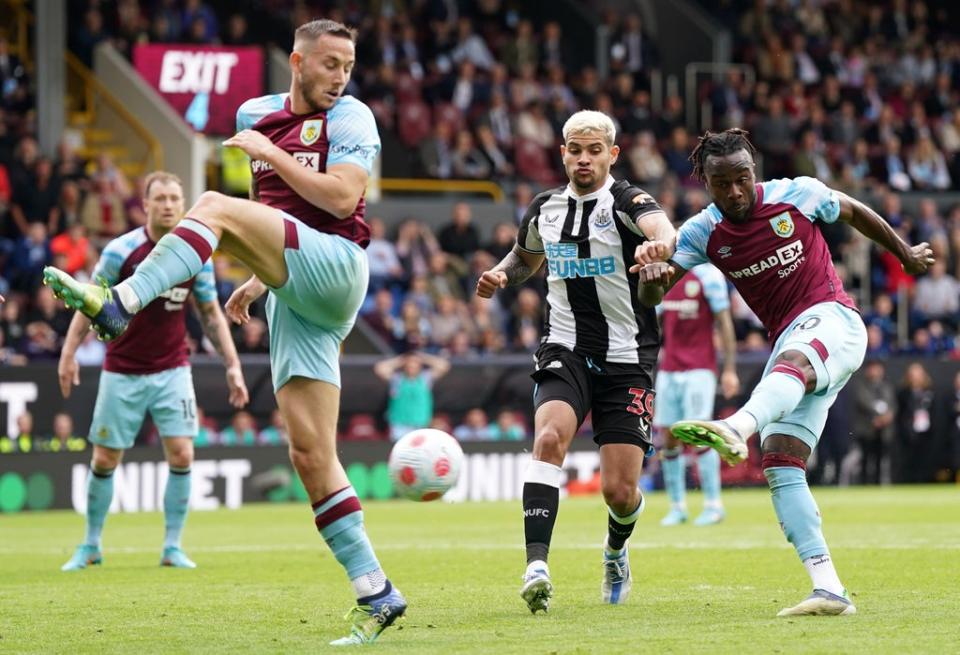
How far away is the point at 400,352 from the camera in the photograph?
73.0 ft

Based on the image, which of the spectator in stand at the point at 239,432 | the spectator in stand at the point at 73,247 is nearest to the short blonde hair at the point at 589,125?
the spectator in stand at the point at 239,432

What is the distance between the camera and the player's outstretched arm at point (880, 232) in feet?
25.5

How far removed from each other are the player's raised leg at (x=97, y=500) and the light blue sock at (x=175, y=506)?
1.39 feet

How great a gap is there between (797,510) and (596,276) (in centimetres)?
175

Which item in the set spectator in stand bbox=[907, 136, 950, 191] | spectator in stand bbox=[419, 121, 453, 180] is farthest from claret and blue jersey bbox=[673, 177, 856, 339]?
spectator in stand bbox=[907, 136, 950, 191]

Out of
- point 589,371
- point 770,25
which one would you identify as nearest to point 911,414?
point 770,25

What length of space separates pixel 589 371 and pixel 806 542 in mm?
1602

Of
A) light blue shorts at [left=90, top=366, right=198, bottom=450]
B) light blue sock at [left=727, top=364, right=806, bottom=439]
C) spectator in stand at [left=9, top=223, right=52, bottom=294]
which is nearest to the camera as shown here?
light blue sock at [left=727, top=364, right=806, bottom=439]

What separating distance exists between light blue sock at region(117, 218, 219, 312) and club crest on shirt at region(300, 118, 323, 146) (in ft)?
2.57

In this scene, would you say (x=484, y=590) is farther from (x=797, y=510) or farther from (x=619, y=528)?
(x=797, y=510)

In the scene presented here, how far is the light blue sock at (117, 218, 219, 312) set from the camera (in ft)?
19.8

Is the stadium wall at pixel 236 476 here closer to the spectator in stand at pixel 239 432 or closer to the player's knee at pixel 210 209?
the spectator in stand at pixel 239 432

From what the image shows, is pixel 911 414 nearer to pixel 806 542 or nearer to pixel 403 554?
pixel 403 554

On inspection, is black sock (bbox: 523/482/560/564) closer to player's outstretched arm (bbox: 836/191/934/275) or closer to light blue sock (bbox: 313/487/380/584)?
light blue sock (bbox: 313/487/380/584)
